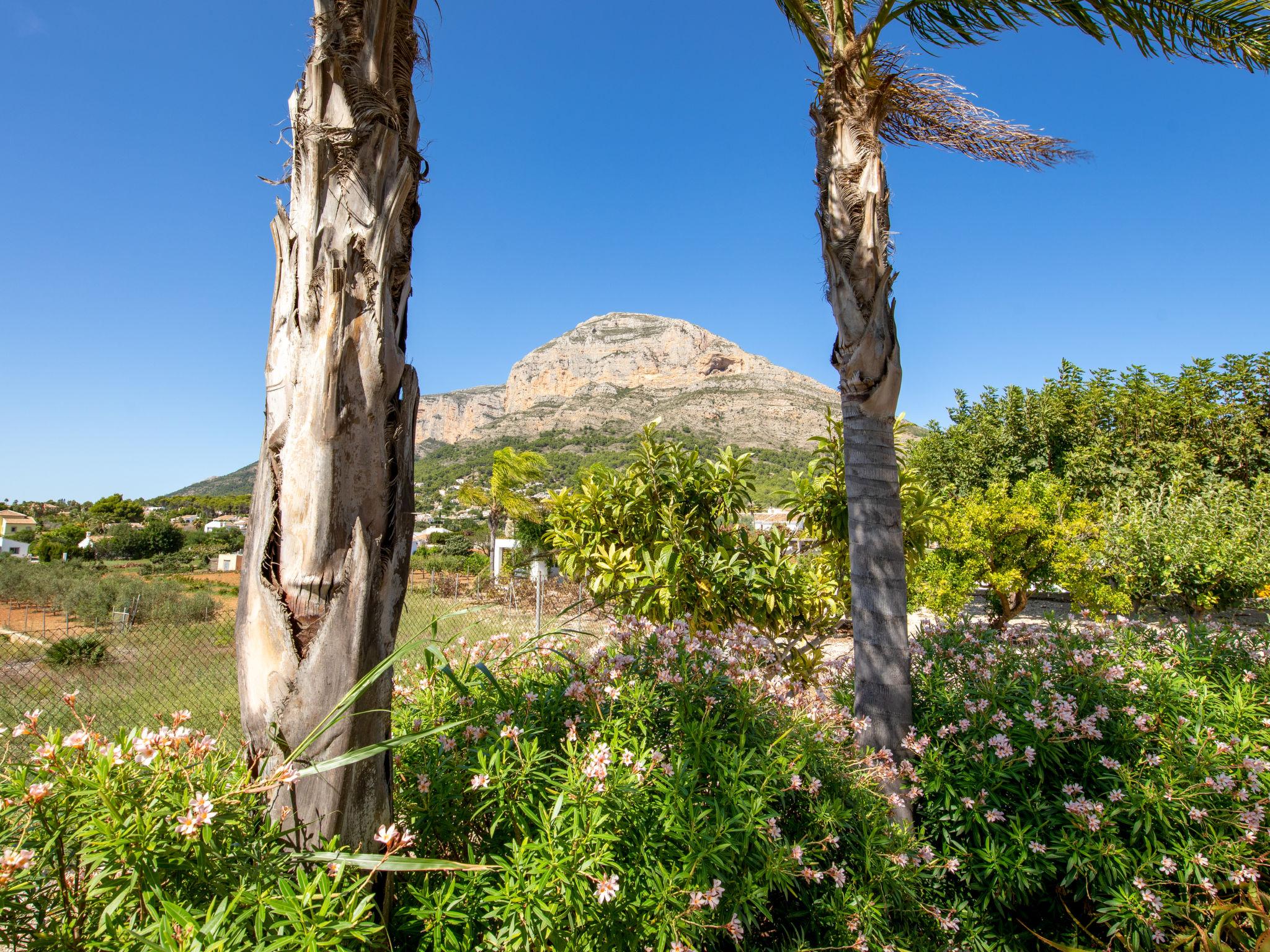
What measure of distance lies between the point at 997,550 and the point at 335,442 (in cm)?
1239

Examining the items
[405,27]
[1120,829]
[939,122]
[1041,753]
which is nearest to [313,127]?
[405,27]

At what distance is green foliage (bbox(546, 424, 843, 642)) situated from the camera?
4012 millimetres

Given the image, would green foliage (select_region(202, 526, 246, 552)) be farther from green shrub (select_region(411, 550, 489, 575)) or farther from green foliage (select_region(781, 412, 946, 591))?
green foliage (select_region(781, 412, 946, 591))

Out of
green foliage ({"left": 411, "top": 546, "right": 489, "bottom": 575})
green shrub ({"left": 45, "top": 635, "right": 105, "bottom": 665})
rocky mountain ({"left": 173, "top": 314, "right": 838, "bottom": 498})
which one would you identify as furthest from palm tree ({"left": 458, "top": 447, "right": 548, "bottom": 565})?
green shrub ({"left": 45, "top": 635, "right": 105, "bottom": 665})

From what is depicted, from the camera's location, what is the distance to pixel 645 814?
152cm

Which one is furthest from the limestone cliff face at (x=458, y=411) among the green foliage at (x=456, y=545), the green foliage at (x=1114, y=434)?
the green foliage at (x=1114, y=434)

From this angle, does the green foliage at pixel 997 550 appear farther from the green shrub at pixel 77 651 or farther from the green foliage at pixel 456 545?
the green foliage at pixel 456 545

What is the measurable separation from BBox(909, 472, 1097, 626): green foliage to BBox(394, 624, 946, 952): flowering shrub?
9.44m

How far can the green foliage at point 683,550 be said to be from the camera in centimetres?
401

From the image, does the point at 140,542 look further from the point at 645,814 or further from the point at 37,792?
the point at 645,814

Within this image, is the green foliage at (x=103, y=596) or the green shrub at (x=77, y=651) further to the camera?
the green foliage at (x=103, y=596)

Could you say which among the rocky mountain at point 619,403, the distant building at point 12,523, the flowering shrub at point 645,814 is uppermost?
the rocky mountain at point 619,403

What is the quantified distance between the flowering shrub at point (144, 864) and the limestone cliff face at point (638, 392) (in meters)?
61.2

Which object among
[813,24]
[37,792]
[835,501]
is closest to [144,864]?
[37,792]
